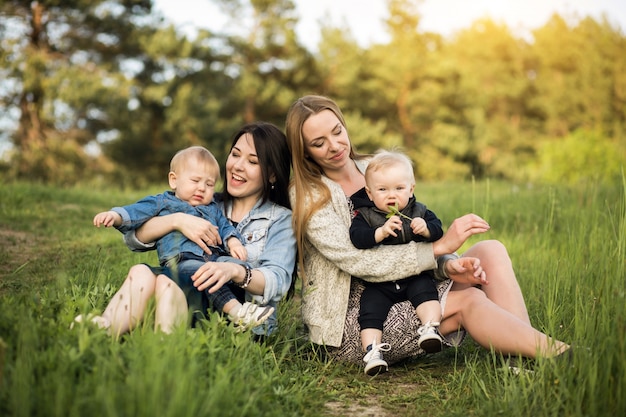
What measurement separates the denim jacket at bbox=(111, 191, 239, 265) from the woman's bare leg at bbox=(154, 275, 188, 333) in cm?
35

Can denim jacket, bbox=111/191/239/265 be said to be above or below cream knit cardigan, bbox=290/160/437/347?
above

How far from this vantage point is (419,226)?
126 inches

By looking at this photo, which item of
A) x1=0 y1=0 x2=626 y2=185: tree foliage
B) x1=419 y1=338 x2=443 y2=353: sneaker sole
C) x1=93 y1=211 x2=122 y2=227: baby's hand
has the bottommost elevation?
x1=419 y1=338 x2=443 y2=353: sneaker sole

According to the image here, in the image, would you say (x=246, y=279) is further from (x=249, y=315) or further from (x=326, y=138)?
(x=326, y=138)

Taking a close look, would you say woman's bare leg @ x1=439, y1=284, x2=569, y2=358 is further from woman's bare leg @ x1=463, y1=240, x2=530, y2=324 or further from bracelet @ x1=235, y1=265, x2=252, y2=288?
bracelet @ x1=235, y1=265, x2=252, y2=288

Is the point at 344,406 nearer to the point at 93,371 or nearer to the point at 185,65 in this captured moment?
the point at 93,371

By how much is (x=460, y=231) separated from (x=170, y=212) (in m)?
1.51

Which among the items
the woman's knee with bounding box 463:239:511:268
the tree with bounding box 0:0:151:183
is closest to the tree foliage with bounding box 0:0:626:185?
the tree with bounding box 0:0:151:183

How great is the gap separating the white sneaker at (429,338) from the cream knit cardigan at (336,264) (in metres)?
0.28

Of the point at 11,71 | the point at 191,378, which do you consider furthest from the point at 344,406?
the point at 11,71

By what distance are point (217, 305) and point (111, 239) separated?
8.90ft

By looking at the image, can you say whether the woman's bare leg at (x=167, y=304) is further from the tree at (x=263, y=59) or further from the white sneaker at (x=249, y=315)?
the tree at (x=263, y=59)

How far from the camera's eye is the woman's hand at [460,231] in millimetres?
3137

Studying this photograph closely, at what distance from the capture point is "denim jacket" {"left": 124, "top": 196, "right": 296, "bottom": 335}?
10.6 feet
